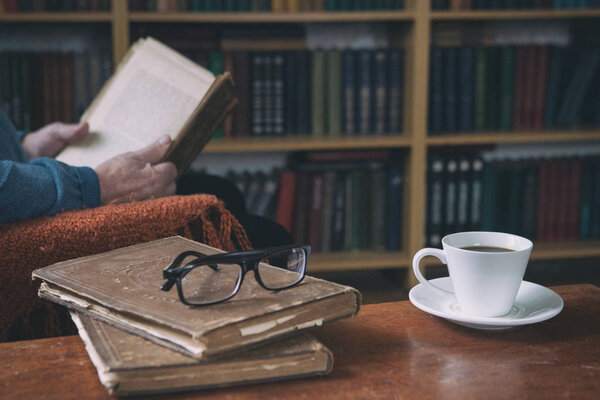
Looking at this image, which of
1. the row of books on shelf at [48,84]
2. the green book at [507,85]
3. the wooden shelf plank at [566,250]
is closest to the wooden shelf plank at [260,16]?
the row of books on shelf at [48,84]

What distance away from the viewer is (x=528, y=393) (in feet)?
1.73

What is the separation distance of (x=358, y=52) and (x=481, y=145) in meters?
0.61

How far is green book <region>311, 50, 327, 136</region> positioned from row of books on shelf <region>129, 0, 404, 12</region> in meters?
0.16

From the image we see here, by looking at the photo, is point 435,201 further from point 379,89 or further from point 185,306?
point 185,306

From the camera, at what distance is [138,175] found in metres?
1.05

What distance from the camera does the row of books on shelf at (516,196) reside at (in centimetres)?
226

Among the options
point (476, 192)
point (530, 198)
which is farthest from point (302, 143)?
point (530, 198)

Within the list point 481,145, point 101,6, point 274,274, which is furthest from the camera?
point 481,145

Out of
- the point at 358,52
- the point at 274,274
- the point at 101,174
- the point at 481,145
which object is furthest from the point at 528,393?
the point at 481,145

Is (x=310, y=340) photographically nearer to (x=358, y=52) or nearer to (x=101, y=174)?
(x=101, y=174)

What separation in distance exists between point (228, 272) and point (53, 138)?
0.80m

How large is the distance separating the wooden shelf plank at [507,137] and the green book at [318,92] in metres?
0.38

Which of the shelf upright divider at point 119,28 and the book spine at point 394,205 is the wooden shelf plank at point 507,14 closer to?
the book spine at point 394,205

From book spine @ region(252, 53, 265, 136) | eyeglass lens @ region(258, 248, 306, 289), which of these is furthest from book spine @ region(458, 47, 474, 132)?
eyeglass lens @ region(258, 248, 306, 289)
